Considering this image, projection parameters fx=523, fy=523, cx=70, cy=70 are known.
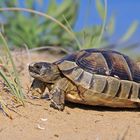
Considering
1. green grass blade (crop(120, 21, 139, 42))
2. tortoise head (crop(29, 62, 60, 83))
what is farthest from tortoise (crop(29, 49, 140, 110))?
green grass blade (crop(120, 21, 139, 42))

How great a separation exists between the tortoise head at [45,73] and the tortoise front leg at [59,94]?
0.07 meters

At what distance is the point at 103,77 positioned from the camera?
3377mm

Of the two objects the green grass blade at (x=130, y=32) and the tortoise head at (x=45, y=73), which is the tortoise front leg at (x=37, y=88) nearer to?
the tortoise head at (x=45, y=73)

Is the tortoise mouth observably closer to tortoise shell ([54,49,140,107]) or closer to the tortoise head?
the tortoise head

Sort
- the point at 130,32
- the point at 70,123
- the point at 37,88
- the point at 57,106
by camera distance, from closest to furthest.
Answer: the point at 70,123, the point at 57,106, the point at 37,88, the point at 130,32

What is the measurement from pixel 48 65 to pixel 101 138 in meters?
0.87

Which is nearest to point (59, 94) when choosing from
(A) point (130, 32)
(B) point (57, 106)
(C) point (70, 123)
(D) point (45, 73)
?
(B) point (57, 106)

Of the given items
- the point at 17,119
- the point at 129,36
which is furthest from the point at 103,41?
the point at 17,119

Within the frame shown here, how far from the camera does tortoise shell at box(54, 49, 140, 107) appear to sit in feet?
11.0

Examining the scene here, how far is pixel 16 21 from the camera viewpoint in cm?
695

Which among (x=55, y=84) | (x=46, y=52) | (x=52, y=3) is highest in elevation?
(x=55, y=84)

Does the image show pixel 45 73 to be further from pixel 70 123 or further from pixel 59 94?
pixel 70 123

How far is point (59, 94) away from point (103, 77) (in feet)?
1.00

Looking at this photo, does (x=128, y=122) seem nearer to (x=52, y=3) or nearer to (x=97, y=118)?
(x=97, y=118)
